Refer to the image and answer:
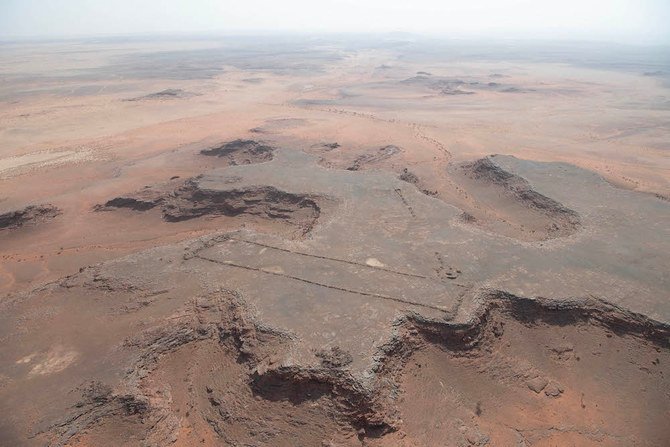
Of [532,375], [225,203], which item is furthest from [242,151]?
[532,375]

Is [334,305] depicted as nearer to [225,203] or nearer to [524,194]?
[225,203]

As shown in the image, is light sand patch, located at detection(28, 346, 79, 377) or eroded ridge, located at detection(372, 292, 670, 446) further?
light sand patch, located at detection(28, 346, 79, 377)

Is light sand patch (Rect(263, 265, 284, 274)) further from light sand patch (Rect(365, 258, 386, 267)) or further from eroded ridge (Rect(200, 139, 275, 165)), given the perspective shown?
eroded ridge (Rect(200, 139, 275, 165))

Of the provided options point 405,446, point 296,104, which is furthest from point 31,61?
point 405,446

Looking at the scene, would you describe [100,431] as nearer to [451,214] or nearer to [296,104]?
[451,214]

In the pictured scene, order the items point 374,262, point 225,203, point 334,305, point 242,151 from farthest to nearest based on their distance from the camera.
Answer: point 242,151 < point 225,203 < point 374,262 < point 334,305

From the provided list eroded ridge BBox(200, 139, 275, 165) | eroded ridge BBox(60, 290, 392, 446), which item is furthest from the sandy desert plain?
eroded ridge BBox(200, 139, 275, 165)
